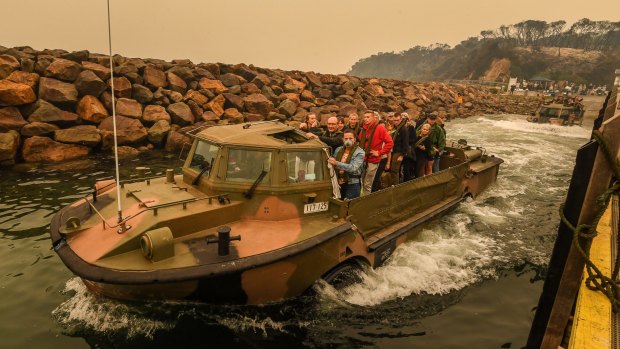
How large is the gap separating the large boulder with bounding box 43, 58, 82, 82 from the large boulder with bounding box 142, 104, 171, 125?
10.0ft

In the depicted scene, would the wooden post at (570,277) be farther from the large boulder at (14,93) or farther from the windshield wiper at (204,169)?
the large boulder at (14,93)

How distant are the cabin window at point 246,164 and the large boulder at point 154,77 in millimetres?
14218

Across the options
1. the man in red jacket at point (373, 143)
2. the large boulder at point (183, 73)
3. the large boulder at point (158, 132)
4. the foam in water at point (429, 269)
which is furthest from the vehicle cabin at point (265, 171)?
the large boulder at point (183, 73)

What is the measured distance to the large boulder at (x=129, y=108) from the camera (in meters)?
16.2

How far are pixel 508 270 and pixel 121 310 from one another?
7.13 metres

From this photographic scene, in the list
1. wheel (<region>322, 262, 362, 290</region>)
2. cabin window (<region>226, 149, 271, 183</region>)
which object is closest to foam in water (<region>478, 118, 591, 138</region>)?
wheel (<region>322, 262, 362, 290</region>)

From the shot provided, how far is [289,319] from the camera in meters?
5.87

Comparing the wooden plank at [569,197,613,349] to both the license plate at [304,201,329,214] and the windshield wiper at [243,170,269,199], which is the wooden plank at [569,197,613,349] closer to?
the license plate at [304,201,329,214]

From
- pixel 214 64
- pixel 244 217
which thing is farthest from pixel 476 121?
pixel 244 217

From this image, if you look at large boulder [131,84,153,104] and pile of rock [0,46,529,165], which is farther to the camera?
large boulder [131,84,153,104]

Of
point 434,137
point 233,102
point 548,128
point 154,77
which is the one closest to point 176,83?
point 154,77

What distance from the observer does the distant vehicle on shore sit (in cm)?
3144

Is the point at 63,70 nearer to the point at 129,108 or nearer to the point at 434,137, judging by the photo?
the point at 129,108

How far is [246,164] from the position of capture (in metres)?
6.36
